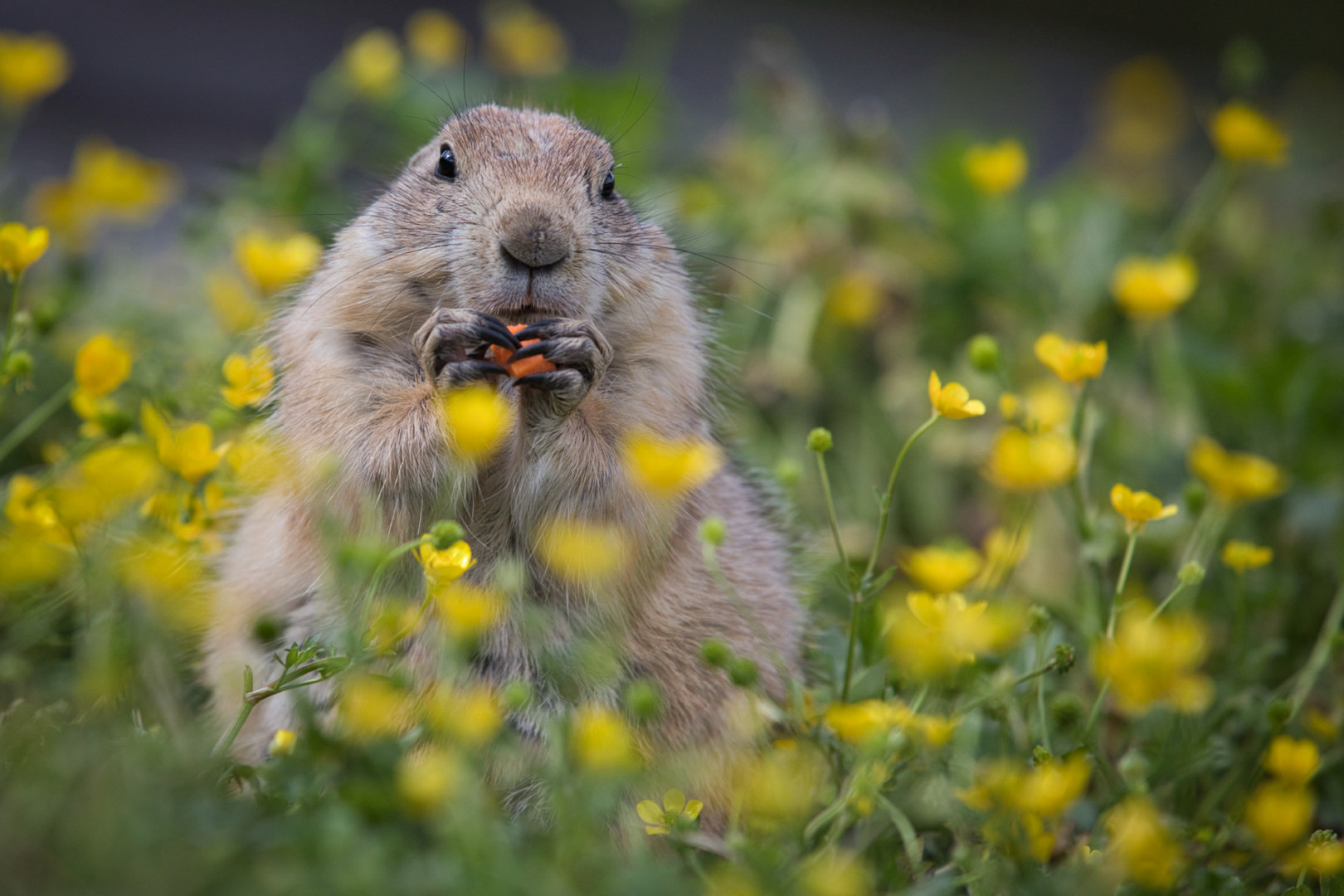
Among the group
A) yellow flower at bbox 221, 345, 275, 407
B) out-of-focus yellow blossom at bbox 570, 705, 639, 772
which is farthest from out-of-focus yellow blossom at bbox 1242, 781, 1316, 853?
yellow flower at bbox 221, 345, 275, 407

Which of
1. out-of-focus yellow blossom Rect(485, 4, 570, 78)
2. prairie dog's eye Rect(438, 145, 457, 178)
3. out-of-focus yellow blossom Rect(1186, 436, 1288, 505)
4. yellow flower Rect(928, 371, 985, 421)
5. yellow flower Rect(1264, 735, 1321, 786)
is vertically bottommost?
yellow flower Rect(1264, 735, 1321, 786)

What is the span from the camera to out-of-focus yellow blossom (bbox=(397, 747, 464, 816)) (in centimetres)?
141

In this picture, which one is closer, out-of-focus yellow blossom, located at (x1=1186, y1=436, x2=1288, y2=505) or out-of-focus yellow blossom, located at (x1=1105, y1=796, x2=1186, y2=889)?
out-of-focus yellow blossom, located at (x1=1105, y1=796, x2=1186, y2=889)

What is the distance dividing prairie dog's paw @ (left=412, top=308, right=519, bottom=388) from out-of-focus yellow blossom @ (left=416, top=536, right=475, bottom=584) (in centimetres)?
42

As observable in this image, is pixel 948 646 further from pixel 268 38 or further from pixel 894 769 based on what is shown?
pixel 268 38

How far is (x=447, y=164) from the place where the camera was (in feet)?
9.15

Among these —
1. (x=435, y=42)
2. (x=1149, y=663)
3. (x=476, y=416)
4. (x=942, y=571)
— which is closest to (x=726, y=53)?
(x=435, y=42)

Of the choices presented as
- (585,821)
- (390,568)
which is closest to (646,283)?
(390,568)

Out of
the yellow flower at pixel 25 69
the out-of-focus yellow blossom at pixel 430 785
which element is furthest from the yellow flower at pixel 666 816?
the yellow flower at pixel 25 69

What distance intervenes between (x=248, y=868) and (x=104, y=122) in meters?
6.23

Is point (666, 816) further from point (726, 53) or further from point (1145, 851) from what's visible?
point (726, 53)

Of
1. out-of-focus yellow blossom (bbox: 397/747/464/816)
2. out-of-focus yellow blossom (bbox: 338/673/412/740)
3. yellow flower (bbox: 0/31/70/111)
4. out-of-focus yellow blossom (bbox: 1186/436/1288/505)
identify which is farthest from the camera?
yellow flower (bbox: 0/31/70/111)

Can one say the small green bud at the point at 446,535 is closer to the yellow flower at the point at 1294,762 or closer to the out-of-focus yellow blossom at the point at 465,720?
the out-of-focus yellow blossom at the point at 465,720

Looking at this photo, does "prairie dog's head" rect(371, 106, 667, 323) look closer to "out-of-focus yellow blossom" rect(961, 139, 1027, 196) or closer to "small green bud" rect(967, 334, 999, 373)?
"small green bud" rect(967, 334, 999, 373)
